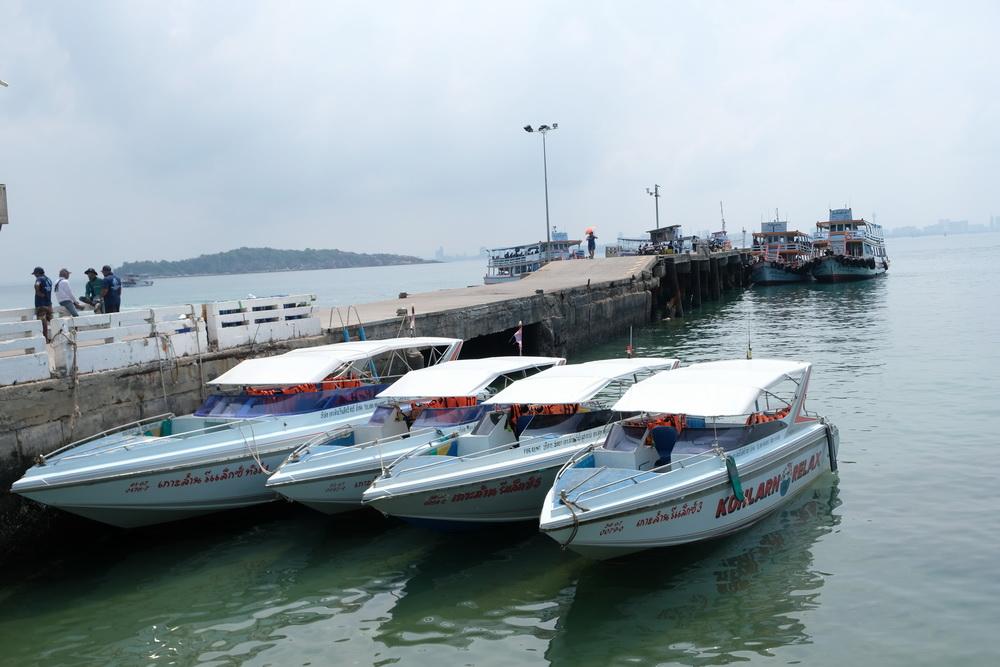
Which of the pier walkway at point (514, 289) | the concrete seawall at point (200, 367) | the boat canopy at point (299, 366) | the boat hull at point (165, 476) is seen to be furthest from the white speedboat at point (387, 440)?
the pier walkway at point (514, 289)

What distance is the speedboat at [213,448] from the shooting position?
37.0ft

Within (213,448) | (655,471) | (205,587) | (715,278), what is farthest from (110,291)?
(715,278)

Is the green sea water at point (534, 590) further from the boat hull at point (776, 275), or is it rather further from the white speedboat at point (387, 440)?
the boat hull at point (776, 275)

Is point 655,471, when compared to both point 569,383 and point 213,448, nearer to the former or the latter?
point 569,383

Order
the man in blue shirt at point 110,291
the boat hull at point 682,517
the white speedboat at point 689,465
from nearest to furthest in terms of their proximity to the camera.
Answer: the boat hull at point 682,517 → the white speedboat at point 689,465 → the man in blue shirt at point 110,291

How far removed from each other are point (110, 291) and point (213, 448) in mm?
6940

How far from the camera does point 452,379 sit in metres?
13.6

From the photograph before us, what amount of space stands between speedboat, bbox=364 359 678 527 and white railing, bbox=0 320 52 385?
582 cm

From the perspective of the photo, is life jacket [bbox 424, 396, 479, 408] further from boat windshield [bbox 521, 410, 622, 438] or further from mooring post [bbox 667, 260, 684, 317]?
mooring post [bbox 667, 260, 684, 317]

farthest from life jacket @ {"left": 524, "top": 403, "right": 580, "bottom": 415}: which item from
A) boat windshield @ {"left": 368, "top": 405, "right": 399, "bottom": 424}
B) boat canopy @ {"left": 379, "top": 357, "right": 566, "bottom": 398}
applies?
boat windshield @ {"left": 368, "top": 405, "right": 399, "bottom": 424}

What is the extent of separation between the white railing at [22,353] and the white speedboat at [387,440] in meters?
4.17

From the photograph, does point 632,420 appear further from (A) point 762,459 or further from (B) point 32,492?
(B) point 32,492

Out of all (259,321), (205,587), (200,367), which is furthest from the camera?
(259,321)

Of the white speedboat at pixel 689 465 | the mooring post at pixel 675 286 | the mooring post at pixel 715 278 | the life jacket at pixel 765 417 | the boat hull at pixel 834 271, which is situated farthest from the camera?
the boat hull at pixel 834 271
